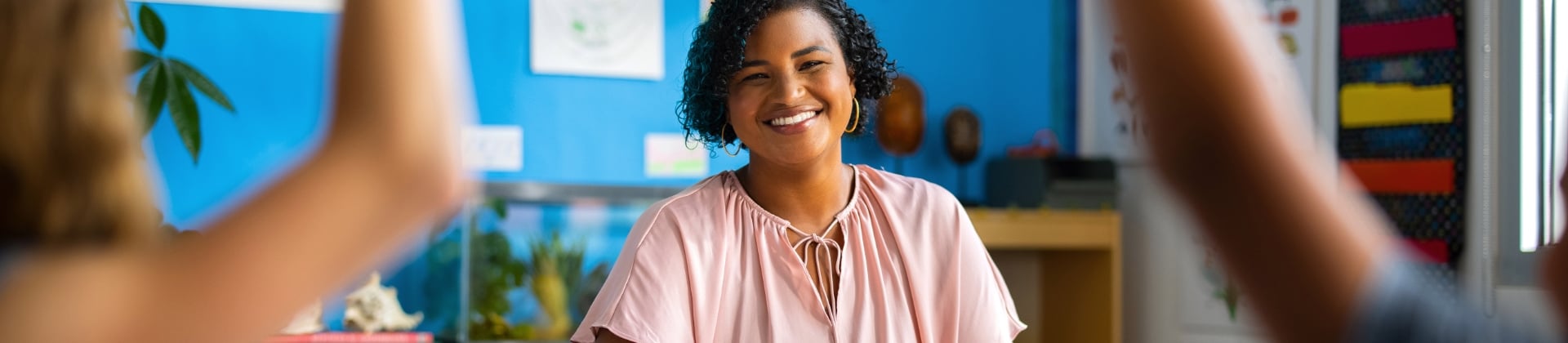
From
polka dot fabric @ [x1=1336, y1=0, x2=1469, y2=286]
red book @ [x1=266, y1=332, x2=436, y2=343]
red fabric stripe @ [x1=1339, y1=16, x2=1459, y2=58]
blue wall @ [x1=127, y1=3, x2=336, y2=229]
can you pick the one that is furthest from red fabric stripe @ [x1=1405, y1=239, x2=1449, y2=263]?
blue wall @ [x1=127, y1=3, x2=336, y2=229]

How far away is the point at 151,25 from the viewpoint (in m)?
4.14

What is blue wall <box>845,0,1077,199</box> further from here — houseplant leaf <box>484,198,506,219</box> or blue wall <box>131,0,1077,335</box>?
houseplant leaf <box>484,198,506,219</box>

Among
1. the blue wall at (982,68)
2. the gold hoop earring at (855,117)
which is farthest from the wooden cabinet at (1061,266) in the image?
the gold hoop earring at (855,117)

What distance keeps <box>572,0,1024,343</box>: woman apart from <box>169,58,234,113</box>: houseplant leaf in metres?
2.51

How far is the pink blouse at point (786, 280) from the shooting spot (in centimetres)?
200

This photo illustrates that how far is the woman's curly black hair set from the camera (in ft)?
6.92

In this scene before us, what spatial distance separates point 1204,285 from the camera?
17.6 feet

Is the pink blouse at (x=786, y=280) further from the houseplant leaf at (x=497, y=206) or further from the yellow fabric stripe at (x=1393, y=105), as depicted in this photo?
the yellow fabric stripe at (x=1393, y=105)

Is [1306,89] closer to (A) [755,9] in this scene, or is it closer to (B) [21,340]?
(A) [755,9]

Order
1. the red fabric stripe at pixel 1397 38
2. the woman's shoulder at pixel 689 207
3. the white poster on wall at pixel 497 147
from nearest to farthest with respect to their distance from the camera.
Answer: the woman's shoulder at pixel 689 207 → the red fabric stripe at pixel 1397 38 → the white poster on wall at pixel 497 147

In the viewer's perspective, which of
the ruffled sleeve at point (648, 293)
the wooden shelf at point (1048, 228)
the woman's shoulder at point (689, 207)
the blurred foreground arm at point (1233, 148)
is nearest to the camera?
the blurred foreground arm at point (1233, 148)

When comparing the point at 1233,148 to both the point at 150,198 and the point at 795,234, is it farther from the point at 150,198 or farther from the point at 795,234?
the point at 795,234

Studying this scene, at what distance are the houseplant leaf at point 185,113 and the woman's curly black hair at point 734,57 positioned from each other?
2.45 metres

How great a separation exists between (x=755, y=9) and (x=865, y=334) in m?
0.48
